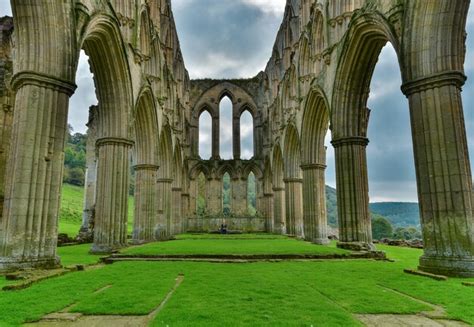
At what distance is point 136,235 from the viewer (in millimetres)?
18703

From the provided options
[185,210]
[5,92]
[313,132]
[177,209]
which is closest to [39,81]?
[5,92]

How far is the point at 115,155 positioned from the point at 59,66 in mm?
5441

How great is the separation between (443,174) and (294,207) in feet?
56.3

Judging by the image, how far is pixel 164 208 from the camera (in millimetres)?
24312

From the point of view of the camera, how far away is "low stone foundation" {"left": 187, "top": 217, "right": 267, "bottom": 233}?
33281mm

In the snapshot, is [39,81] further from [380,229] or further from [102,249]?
[380,229]

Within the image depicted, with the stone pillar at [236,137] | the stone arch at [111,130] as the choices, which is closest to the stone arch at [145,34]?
the stone arch at [111,130]

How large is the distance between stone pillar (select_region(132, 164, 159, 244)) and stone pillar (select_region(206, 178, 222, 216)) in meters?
15.9

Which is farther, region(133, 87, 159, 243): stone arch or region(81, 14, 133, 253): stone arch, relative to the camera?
region(133, 87, 159, 243): stone arch

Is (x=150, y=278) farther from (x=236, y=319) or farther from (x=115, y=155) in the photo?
(x=115, y=155)

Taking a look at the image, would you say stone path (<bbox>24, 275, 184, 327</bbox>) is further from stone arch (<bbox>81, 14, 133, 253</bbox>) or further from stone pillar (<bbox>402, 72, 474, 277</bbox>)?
stone arch (<bbox>81, 14, 133, 253</bbox>)

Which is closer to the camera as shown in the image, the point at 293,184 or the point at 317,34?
the point at 317,34

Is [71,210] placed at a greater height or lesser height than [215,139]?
lesser

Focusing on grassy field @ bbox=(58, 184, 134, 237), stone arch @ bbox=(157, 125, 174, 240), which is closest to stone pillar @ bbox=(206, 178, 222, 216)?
grassy field @ bbox=(58, 184, 134, 237)
